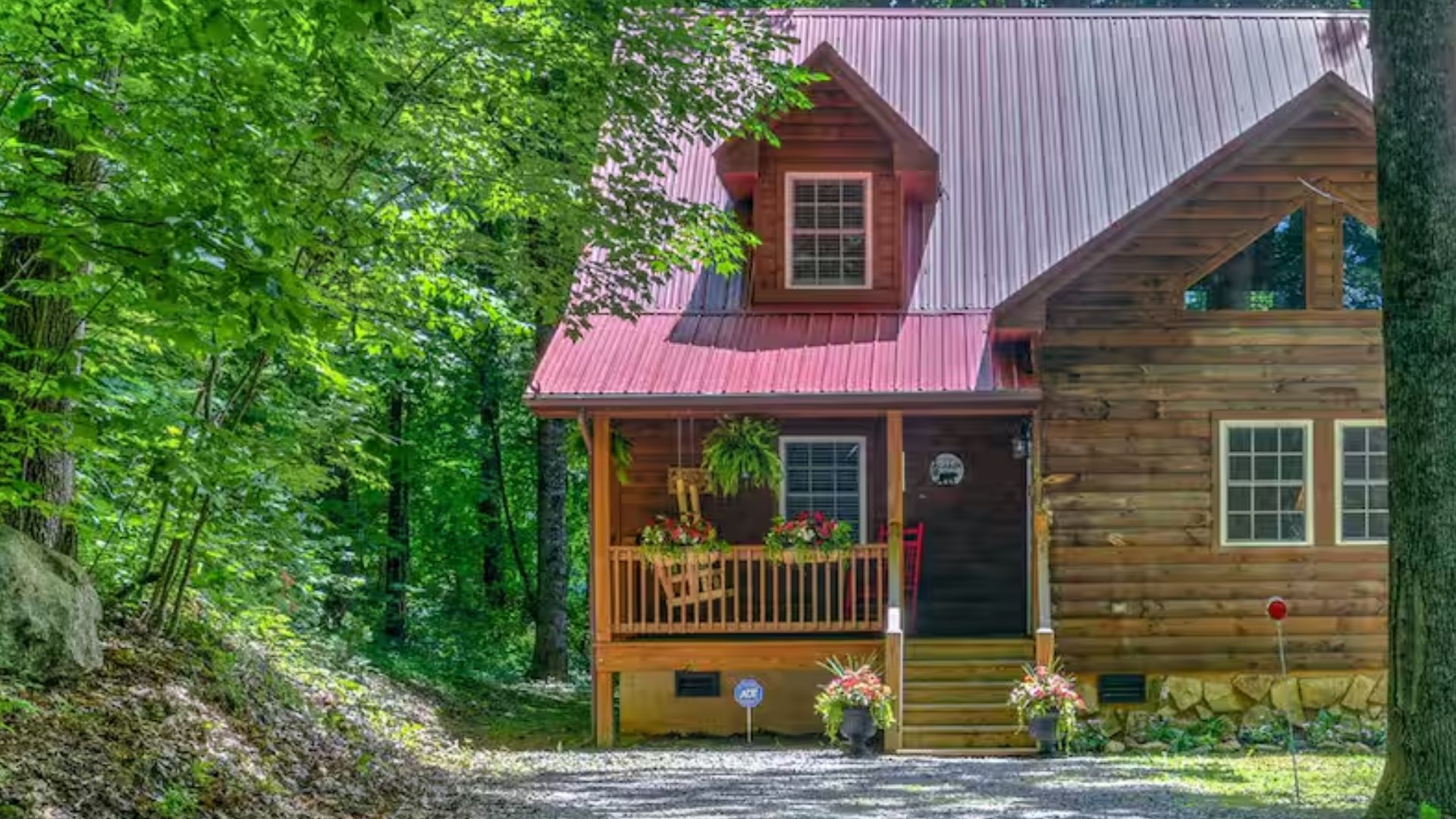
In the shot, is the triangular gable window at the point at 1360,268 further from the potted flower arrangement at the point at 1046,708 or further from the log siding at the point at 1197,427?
the potted flower arrangement at the point at 1046,708

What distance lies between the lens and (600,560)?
13445 millimetres

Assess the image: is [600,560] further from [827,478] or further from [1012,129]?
[1012,129]

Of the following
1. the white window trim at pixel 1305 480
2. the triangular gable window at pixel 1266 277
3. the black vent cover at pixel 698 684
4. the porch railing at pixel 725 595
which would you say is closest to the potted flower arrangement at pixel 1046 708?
the porch railing at pixel 725 595

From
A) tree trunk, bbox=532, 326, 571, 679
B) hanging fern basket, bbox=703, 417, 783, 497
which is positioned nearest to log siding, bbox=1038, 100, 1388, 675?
hanging fern basket, bbox=703, 417, 783, 497

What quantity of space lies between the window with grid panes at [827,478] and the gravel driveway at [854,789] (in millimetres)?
3167

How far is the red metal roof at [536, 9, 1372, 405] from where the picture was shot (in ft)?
45.9

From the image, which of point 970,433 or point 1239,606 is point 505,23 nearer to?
point 970,433

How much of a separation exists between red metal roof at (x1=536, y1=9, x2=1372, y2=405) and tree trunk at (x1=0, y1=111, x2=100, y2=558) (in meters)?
5.85

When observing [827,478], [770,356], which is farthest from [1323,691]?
[770,356]

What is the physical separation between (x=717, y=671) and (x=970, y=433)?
3654 mm

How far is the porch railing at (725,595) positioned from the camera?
13.4m

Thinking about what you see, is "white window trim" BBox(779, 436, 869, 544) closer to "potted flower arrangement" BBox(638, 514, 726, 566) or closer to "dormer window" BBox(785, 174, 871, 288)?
"potted flower arrangement" BBox(638, 514, 726, 566)

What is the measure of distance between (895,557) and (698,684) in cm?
230

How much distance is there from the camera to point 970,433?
15.0 m
